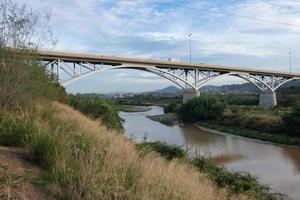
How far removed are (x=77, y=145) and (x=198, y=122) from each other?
48214 mm

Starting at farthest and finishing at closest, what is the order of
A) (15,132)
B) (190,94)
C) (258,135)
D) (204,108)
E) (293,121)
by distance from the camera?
(190,94)
(204,108)
(258,135)
(293,121)
(15,132)

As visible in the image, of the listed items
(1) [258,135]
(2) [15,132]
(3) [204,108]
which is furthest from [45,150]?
(3) [204,108]

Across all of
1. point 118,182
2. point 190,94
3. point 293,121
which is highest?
point 118,182

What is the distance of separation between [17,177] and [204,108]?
50269mm

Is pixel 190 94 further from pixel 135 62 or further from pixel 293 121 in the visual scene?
pixel 293 121

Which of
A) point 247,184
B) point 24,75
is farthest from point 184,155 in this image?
point 24,75

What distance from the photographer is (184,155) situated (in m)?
15.2

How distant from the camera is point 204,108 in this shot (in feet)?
177

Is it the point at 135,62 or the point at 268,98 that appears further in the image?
the point at 268,98

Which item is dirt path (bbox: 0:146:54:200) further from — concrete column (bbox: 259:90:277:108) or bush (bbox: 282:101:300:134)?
concrete column (bbox: 259:90:277:108)

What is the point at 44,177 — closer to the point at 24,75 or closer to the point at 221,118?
the point at 24,75

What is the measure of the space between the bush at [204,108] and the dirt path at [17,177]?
4874 cm

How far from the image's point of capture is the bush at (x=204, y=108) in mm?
53500

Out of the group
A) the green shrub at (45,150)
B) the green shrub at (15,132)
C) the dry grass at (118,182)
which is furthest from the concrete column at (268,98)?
the green shrub at (45,150)
